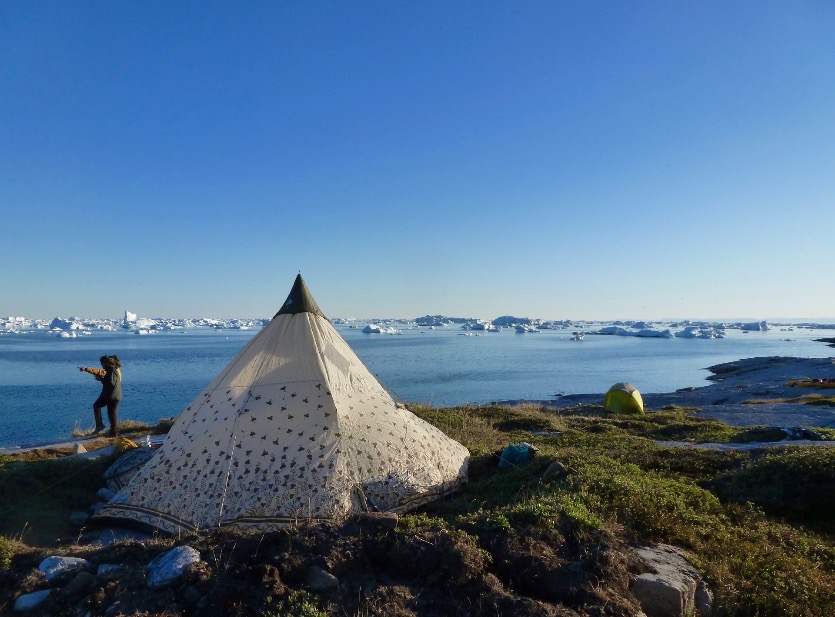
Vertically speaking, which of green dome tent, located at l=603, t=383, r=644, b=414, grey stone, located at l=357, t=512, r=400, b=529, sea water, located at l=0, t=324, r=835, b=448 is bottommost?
sea water, located at l=0, t=324, r=835, b=448

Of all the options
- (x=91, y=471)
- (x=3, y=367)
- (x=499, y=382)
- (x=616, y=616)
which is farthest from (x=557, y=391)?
(x=3, y=367)

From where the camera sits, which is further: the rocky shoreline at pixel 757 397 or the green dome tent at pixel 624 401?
the green dome tent at pixel 624 401

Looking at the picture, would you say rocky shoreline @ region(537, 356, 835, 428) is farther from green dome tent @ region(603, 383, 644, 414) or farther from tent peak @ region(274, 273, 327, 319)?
tent peak @ region(274, 273, 327, 319)

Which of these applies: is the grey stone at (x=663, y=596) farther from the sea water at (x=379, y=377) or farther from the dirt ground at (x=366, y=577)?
the sea water at (x=379, y=377)

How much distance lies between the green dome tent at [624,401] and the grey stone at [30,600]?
22376 mm

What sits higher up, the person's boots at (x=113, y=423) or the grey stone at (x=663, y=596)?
the grey stone at (x=663, y=596)

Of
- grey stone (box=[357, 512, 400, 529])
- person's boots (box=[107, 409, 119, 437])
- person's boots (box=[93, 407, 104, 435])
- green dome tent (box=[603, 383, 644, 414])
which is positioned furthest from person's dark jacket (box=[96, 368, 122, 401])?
green dome tent (box=[603, 383, 644, 414])

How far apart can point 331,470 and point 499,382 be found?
38881mm

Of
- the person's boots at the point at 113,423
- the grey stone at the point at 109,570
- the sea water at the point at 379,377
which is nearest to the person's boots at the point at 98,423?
the person's boots at the point at 113,423

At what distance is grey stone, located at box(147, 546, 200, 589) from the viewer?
14.2 ft

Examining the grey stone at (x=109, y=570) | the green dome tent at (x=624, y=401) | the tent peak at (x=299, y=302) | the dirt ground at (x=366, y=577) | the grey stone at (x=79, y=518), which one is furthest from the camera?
the green dome tent at (x=624, y=401)

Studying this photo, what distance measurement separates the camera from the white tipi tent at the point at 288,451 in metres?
7.39

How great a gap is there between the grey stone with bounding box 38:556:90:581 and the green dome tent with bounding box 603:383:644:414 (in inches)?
867

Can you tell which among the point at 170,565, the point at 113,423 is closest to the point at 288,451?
the point at 170,565
